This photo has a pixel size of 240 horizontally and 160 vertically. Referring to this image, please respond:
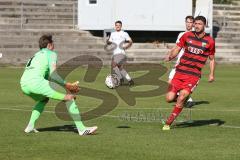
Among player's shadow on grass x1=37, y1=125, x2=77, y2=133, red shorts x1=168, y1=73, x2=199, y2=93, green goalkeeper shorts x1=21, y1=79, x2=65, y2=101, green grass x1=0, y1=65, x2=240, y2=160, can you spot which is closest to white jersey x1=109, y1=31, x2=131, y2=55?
green grass x1=0, y1=65, x2=240, y2=160

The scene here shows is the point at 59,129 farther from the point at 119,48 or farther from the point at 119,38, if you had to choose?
the point at 119,48

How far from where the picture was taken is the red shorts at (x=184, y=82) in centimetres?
1465

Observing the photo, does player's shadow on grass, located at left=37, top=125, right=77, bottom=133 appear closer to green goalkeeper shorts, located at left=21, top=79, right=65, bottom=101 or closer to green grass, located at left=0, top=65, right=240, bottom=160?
green grass, located at left=0, top=65, right=240, bottom=160

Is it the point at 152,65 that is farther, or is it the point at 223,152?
the point at 152,65

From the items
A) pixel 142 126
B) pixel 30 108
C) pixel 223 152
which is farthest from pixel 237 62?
pixel 223 152

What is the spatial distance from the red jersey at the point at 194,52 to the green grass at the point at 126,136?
3.61 feet

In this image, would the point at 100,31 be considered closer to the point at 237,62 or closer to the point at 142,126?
the point at 237,62

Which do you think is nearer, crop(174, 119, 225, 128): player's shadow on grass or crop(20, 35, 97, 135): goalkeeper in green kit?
crop(20, 35, 97, 135): goalkeeper in green kit

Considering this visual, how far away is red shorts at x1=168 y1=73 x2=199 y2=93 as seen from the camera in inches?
577

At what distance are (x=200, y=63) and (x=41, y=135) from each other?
328 cm

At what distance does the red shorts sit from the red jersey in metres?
0.08

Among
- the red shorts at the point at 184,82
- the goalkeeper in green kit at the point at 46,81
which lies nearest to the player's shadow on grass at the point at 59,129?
the goalkeeper in green kit at the point at 46,81

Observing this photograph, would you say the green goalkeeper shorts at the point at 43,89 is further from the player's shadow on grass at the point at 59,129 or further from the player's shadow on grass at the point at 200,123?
the player's shadow on grass at the point at 200,123

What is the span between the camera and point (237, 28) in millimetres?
48406
